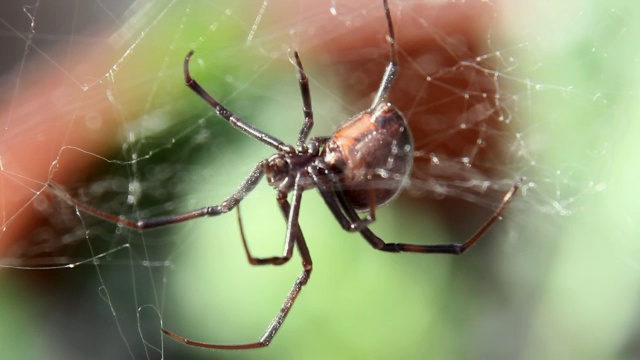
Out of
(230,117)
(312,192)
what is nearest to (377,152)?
(230,117)

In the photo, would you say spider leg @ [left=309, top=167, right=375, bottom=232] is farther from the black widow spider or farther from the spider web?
the spider web

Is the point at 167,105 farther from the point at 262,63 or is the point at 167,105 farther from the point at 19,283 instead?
the point at 19,283

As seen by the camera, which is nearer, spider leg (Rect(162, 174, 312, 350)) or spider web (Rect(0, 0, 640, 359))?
spider leg (Rect(162, 174, 312, 350))

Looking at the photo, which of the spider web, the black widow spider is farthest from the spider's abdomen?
the spider web

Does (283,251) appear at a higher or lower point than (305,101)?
lower

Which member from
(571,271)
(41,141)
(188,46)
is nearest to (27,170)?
(41,141)

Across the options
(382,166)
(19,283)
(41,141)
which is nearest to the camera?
(382,166)

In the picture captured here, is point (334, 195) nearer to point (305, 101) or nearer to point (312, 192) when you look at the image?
point (305, 101)
